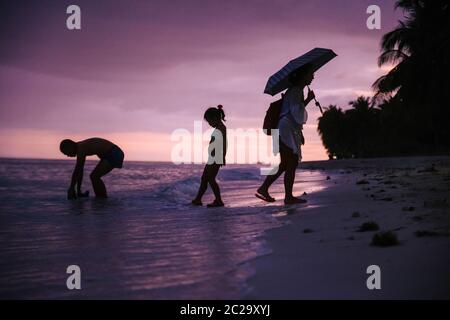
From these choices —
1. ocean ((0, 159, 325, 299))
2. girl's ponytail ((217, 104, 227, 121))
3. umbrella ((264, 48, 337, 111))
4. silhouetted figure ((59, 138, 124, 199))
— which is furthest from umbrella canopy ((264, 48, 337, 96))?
silhouetted figure ((59, 138, 124, 199))

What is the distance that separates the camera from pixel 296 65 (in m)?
6.11

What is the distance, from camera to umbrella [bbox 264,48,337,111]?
6.16 meters

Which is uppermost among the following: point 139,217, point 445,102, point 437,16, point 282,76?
point 437,16

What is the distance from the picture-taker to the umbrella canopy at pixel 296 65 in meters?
6.16

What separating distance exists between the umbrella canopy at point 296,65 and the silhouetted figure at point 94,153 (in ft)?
13.5

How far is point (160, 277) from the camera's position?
228cm

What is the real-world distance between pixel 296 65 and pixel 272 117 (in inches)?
35.7

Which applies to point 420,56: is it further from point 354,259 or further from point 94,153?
point 354,259

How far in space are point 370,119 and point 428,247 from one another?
54.9 meters

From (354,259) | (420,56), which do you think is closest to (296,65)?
(354,259)

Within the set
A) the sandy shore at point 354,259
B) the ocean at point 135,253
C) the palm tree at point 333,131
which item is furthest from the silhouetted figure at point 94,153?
the palm tree at point 333,131
